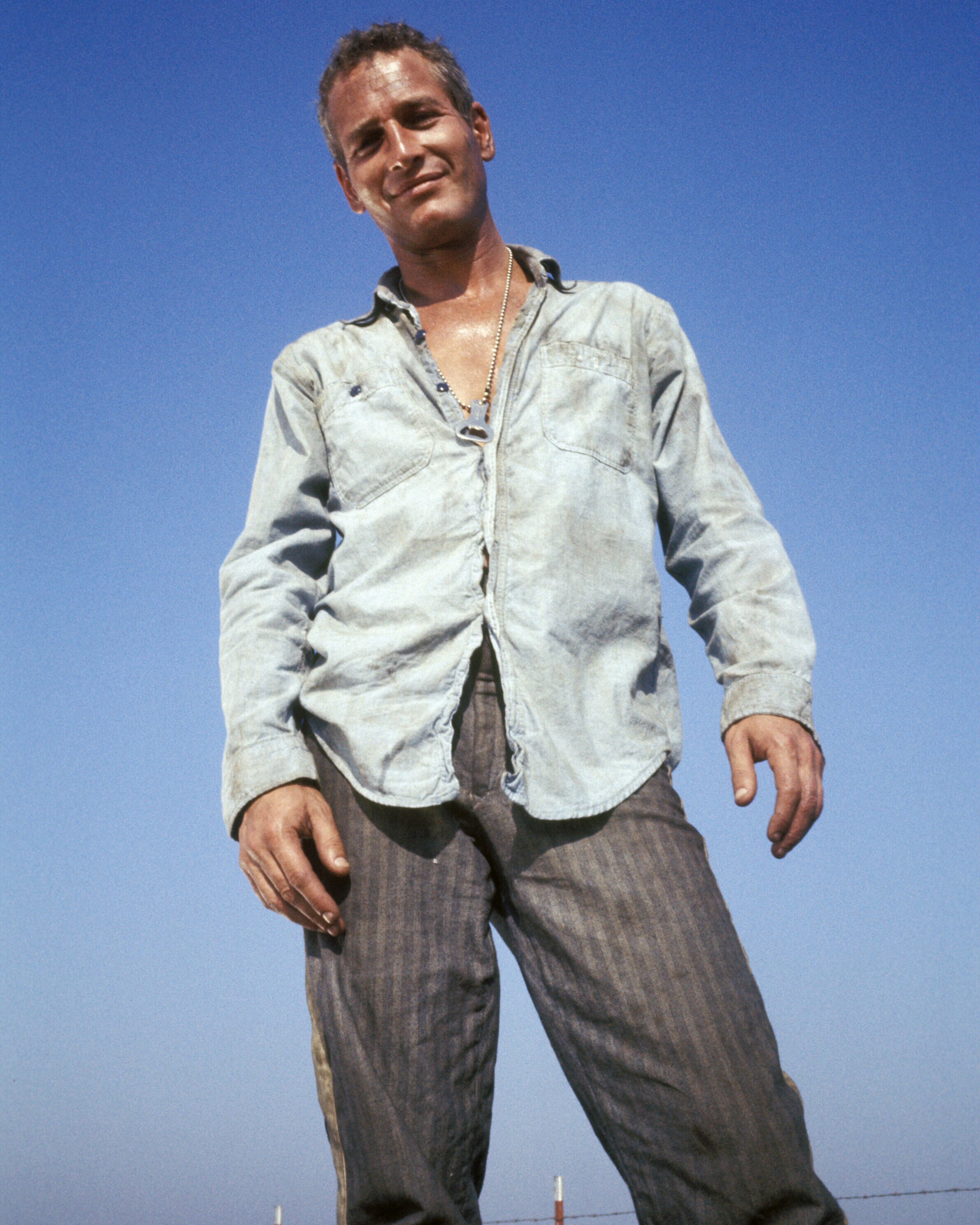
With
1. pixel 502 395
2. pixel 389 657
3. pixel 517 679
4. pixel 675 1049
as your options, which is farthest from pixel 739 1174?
pixel 502 395

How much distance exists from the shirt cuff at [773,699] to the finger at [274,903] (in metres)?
0.87

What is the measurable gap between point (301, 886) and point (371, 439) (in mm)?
952

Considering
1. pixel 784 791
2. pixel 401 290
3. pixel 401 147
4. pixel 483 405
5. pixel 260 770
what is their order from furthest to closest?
pixel 401 290 < pixel 401 147 < pixel 483 405 < pixel 260 770 < pixel 784 791

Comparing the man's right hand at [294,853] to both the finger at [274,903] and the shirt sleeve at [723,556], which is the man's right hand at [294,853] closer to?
the finger at [274,903]

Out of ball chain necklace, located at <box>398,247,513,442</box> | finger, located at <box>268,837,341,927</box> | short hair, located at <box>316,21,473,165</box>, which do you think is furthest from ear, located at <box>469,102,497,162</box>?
finger, located at <box>268,837,341,927</box>

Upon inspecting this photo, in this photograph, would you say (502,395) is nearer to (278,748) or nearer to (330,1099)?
(278,748)

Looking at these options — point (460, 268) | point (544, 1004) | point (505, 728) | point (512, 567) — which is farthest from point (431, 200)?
point (544, 1004)

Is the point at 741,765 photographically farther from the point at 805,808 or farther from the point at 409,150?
the point at 409,150

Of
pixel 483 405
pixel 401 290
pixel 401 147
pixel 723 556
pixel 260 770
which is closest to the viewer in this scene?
pixel 260 770

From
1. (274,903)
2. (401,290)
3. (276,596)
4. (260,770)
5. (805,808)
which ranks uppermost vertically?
(401,290)

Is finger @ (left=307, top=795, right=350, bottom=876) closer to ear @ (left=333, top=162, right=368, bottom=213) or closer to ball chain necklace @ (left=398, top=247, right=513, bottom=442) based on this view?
ball chain necklace @ (left=398, top=247, right=513, bottom=442)

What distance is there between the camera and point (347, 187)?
288cm

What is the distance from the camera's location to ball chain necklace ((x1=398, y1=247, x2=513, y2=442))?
2344 mm

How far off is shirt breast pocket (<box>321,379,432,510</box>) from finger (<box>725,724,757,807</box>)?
0.84m
